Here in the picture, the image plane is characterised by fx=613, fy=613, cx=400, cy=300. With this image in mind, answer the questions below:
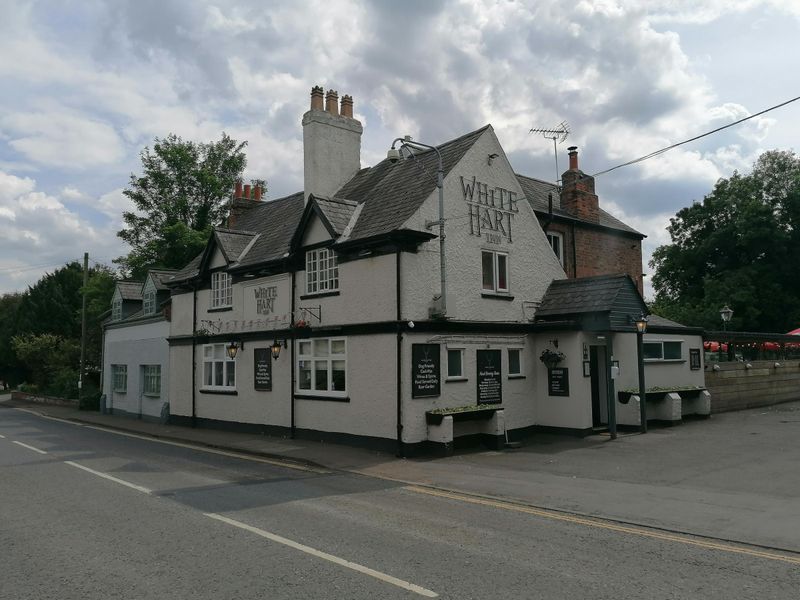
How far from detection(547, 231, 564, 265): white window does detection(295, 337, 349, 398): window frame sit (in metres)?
9.71

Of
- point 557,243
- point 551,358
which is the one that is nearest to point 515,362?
point 551,358

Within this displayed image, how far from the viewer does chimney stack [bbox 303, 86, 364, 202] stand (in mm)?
21234

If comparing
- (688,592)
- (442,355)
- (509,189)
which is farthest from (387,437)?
(688,592)

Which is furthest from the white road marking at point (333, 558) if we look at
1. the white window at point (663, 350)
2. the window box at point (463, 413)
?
the white window at point (663, 350)

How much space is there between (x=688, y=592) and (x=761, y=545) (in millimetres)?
2300

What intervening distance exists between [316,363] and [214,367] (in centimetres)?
649

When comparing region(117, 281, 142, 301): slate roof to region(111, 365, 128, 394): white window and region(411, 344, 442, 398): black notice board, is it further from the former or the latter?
region(411, 344, 442, 398): black notice board

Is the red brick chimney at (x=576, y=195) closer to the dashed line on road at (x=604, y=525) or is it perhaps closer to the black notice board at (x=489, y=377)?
the black notice board at (x=489, y=377)

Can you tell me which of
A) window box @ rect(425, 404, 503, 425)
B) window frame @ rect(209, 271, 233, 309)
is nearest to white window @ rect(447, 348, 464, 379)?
window box @ rect(425, 404, 503, 425)

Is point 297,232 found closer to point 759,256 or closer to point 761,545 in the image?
point 761,545

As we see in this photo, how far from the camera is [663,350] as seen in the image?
21.2 metres

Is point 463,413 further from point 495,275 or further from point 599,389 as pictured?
point 599,389

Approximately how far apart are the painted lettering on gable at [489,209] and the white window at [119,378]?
66.8ft

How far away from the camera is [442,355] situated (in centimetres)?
1593
